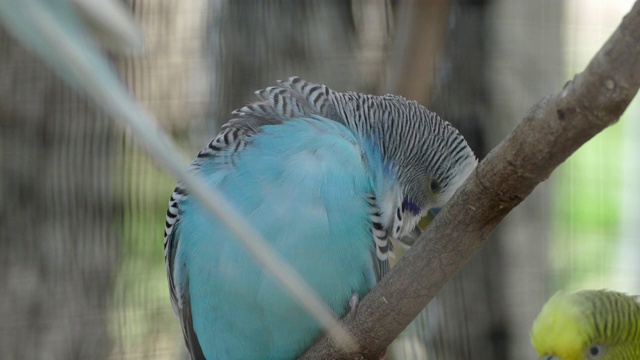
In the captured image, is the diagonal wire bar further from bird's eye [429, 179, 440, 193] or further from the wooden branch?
bird's eye [429, 179, 440, 193]

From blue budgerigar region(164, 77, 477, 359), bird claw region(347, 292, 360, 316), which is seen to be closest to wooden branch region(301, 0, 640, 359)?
bird claw region(347, 292, 360, 316)

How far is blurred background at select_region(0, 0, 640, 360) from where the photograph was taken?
9.08 feet

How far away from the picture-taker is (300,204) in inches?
76.2

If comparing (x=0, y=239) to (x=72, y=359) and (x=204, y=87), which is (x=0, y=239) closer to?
(x=72, y=359)

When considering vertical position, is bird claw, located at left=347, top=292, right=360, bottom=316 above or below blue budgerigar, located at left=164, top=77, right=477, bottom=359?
below

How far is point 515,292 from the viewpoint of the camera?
9.95ft

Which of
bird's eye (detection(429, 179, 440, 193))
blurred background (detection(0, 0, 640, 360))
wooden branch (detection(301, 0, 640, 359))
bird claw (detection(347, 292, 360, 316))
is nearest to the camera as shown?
wooden branch (detection(301, 0, 640, 359))

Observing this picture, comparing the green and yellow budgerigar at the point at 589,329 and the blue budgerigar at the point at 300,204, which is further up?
the blue budgerigar at the point at 300,204

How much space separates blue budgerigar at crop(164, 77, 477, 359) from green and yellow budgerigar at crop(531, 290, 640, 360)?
1.52 ft

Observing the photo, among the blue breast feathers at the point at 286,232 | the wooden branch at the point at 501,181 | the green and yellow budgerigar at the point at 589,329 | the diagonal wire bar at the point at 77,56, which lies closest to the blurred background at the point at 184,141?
the blue breast feathers at the point at 286,232

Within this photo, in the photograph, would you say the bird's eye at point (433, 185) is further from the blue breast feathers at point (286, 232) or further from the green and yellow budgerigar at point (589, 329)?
the green and yellow budgerigar at point (589, 329)

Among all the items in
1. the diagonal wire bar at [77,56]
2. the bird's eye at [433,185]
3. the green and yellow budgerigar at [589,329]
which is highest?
the diagonal wire bar at [77,56]

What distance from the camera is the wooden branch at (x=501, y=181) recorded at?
116 cm

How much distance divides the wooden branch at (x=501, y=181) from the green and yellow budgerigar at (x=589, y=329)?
0.60 m
